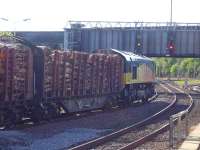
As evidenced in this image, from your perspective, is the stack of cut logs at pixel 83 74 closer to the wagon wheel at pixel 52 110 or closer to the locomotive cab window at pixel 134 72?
the wagon wheel at pixel 52 110

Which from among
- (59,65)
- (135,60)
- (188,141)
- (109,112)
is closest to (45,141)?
(188,141)

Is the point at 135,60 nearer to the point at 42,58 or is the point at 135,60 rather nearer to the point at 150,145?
the point at 42,58

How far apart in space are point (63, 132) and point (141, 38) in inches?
1748

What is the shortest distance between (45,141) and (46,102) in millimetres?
6205

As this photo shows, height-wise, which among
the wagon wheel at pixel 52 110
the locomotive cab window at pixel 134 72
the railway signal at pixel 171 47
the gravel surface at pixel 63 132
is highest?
the railway signal at pixel 171 47

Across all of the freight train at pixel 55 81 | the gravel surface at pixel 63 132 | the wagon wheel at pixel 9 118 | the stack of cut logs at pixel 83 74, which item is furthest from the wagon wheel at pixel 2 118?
the stack of cut logs at pixel 83 74

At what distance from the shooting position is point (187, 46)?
62.8 metres

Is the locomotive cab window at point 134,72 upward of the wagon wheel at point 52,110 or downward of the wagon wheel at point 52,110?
upward

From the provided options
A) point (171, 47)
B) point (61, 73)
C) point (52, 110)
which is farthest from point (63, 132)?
point (171, 47)

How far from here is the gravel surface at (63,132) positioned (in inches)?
666

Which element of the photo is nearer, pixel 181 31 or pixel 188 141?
pixel 188 141

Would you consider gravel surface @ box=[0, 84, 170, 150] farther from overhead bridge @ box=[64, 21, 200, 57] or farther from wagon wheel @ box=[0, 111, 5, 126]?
overhead bridge @ box=[64, 21, 200, 57]

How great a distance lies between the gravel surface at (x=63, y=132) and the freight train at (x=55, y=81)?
0.91 meters

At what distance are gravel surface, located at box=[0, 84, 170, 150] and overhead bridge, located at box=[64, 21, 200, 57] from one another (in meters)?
35.5
